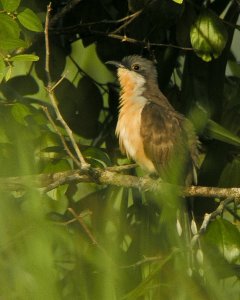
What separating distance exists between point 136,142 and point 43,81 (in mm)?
728

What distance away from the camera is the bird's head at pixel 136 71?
13.7 feet

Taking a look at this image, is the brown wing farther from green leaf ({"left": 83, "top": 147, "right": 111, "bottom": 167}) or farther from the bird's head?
green leaf ({"left": 83, "top": 147, "right": 111, "bottom": 167})

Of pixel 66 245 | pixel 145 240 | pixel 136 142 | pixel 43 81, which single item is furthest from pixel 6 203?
pixel 136 142

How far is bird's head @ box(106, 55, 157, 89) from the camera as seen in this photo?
419cm

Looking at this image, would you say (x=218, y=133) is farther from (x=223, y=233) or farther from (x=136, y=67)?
(x=136, y=67)

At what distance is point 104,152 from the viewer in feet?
12.3

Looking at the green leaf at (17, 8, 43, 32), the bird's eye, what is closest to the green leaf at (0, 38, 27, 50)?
the green leaf at (17, 8, 43, 32)

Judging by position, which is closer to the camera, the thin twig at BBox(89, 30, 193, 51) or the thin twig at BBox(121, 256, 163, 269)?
the thin twig at BBox(121, 256, 163, 269)

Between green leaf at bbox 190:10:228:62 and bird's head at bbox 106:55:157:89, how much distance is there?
2.14ft

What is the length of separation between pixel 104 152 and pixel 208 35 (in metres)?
0.90

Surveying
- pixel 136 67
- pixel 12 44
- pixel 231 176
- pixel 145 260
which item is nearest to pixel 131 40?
pixel 136 67

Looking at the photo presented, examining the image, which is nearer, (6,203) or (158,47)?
(6,203)

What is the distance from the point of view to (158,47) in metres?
4.06

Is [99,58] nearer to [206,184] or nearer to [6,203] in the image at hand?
[206,184]
